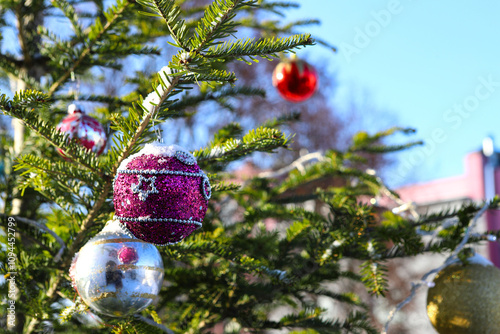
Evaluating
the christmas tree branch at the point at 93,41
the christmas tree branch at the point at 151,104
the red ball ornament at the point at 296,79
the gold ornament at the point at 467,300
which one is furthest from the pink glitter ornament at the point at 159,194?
the red ball ornament at the point at 296,79

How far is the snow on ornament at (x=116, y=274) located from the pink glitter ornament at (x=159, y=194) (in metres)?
0.09

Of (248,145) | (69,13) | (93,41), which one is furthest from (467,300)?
(69,13)

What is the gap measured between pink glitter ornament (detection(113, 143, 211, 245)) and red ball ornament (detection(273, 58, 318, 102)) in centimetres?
168

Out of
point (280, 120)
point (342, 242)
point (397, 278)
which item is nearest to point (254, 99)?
point (397, 278)

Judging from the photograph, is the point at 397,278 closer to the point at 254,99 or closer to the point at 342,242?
the point at 254,99

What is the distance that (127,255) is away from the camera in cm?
91

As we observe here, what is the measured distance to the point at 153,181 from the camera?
80cm

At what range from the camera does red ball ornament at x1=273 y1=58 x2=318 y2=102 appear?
2436 mm

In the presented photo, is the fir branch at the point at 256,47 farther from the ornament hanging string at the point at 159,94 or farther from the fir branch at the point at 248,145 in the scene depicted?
the fir branch at the point at 248,145

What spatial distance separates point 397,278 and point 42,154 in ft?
20.9

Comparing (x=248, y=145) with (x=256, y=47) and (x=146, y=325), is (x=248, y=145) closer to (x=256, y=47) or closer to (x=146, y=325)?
(x=256, y=47)

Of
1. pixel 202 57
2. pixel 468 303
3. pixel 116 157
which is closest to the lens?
pixel 202 57

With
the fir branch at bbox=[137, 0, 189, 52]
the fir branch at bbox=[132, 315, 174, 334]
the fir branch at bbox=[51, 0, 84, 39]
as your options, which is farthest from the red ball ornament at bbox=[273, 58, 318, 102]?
the fir branch at bbox=[137, 0, 189, 52]

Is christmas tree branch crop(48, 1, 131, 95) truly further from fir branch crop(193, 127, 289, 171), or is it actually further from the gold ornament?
the gold ornament
